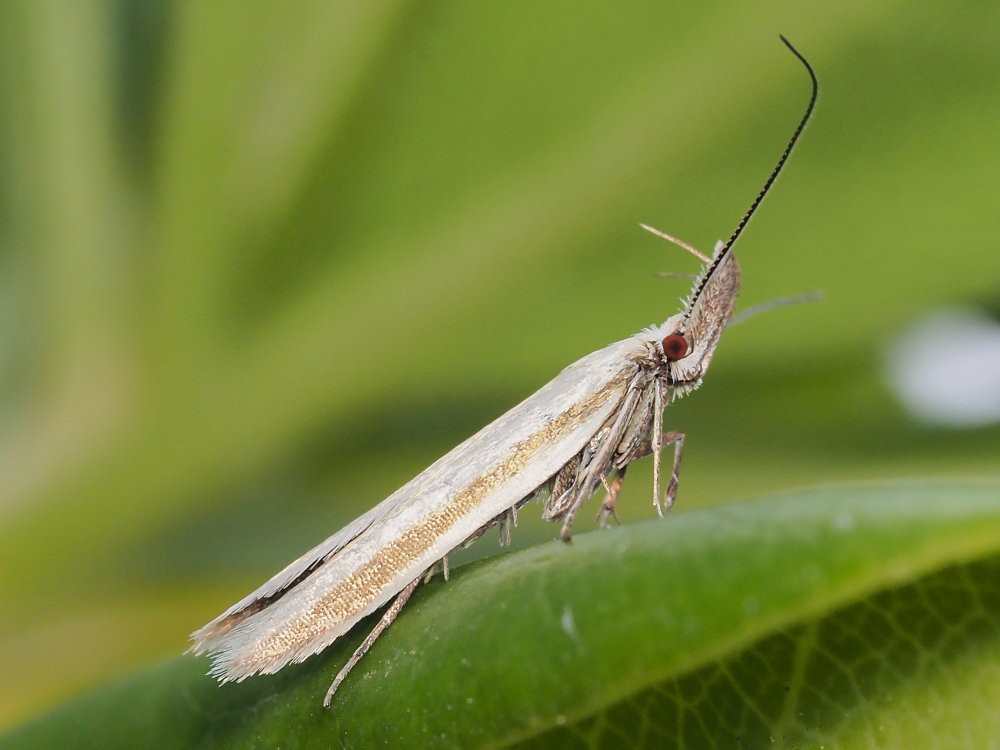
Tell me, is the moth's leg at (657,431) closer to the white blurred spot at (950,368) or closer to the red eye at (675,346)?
the red eye at (675,346)

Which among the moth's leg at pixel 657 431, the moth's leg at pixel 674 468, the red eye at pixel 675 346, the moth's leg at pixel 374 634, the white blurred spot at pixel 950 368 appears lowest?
the white blurred spot at pixel 950 368

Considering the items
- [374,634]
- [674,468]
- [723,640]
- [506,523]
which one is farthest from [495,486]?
[723,640]

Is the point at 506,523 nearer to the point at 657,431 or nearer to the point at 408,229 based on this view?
the point at 657,431

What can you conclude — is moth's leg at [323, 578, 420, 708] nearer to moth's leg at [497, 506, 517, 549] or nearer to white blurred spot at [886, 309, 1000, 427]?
moth's leg at [497, 506, 517, 549]

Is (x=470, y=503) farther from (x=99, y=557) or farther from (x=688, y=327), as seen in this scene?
(x=99, y=557)

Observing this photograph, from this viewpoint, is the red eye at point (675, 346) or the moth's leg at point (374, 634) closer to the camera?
the moth's leg at point (374, 634)

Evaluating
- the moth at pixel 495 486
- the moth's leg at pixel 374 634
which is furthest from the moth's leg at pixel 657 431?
the moth's leg at pixel 374 634
